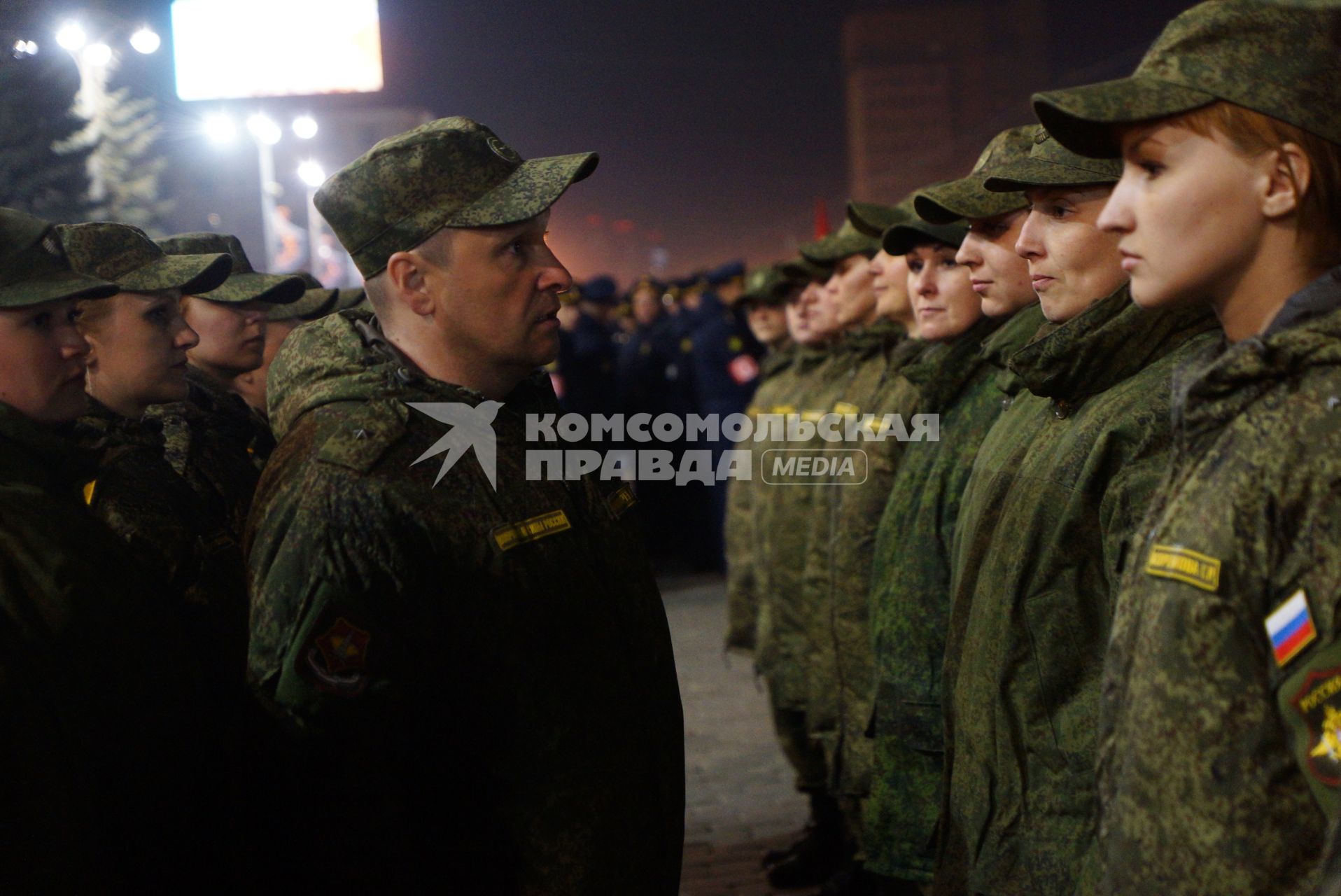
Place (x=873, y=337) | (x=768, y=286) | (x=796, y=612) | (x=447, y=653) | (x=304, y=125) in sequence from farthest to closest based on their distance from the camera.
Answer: (x=304, y=125), (x=768, y=286), (x=796, y=612), (x=873, y=337), (x=447, y=653)

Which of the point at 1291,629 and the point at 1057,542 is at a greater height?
the point at 1291,629

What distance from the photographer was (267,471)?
2439 mm

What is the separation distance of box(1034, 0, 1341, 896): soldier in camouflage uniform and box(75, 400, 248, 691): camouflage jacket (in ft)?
7.33

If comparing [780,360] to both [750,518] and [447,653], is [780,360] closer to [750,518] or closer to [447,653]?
[750,518]

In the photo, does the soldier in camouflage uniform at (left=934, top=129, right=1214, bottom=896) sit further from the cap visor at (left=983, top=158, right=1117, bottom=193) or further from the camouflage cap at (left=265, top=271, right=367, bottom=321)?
the camouflage cap at (left=265, top=271, right=367, bottom=321)

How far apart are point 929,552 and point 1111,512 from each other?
1.28 metres

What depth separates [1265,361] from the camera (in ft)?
5.21

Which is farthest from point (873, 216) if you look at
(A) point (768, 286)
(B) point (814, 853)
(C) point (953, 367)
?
(B) point (814, 853)

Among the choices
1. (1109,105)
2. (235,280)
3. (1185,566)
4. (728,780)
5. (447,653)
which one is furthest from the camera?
(728,780)

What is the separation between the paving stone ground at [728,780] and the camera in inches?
202

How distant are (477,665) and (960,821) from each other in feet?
4.31

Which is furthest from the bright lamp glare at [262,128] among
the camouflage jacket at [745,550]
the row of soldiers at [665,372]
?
the camouflage jacket at [745,550]

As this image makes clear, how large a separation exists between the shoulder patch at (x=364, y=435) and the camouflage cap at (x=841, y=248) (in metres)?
3.69

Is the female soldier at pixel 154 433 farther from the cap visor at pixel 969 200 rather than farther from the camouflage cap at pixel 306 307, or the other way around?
the cap visor at pixel 969 200
